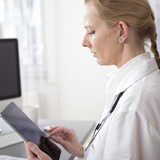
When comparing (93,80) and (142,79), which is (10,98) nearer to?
(142,79)

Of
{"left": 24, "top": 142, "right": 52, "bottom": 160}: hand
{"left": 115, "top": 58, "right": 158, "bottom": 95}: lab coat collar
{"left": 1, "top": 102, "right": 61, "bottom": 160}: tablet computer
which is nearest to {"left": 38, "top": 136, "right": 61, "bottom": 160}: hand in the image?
{"left": 1, "top": 102, "right": 61, "bottom": 160}: tablet computer

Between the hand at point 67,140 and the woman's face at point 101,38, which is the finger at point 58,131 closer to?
the hand at point 67,140

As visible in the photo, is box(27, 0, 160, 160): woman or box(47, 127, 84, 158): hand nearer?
box(27, 0, 160, 160): woman

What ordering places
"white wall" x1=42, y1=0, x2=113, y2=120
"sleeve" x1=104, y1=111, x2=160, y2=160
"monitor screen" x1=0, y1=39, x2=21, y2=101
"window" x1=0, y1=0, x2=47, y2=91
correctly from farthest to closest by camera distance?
1. "white wall" x1=42, y1=0, x2=113, y2=120
2. "window" x1=0, y1=0, x2=47, y2=91
3. "monitor screen" x1=0, y1=39, x2=21, y2=101
4. "sleeve" x1=104, y1=111, x2=160, y2=160

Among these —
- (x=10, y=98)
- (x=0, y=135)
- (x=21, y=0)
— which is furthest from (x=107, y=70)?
(x=0, y=135)

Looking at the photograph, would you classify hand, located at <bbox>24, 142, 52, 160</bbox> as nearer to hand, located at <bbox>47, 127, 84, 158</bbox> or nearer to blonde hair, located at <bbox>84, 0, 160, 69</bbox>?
hand, located at <bbox>47, 127, 84, 158</bbox>

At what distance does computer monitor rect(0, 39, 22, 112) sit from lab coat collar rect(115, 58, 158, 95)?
799 millimetres

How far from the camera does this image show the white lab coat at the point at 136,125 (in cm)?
83

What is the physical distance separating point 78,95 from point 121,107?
7.32 feet

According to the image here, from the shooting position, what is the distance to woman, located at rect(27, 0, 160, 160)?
84cm

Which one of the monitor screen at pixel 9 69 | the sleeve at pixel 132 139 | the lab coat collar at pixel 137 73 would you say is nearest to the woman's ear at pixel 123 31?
the lab coat collar at pixel 137 73

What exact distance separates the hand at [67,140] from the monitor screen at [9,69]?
0.46 m

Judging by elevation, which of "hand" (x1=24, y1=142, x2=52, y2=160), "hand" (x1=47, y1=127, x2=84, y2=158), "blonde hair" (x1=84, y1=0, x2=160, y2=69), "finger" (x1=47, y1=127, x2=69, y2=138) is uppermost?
"blonde hair" (x1=84, y1=0, x2=160, y2=69)

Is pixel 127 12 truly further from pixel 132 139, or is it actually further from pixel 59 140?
pixel 59 140
